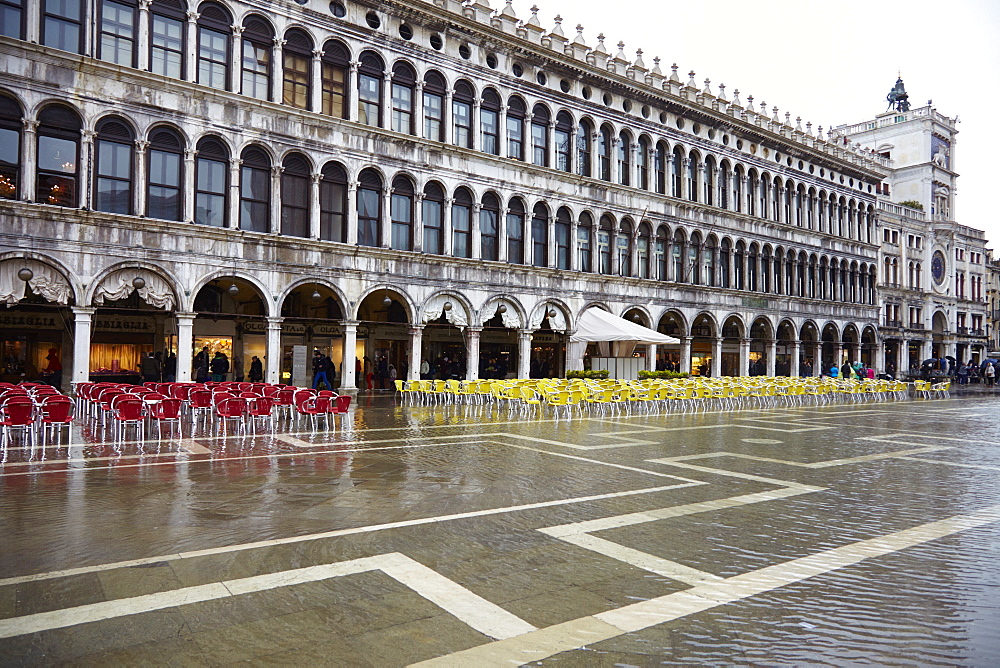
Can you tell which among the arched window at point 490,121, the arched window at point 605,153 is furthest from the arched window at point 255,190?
the arched window at point 605,153

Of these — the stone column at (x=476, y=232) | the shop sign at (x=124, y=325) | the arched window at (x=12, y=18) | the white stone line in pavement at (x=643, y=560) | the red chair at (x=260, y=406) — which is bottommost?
the white stone line in pavement at (x=643, y=560)

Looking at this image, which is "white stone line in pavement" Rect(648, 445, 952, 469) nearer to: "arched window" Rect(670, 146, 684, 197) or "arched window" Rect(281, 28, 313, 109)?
"arched window" Rect(281, 28, 313, 109)

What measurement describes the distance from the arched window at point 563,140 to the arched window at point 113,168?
58.9 ft

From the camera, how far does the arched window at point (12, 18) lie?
19344 mm

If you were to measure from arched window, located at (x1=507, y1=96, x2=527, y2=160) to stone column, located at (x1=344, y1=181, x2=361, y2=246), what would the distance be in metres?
7.94

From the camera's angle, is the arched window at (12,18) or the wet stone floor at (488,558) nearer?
the wet stone floor at (488,558)

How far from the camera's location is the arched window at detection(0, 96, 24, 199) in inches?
763

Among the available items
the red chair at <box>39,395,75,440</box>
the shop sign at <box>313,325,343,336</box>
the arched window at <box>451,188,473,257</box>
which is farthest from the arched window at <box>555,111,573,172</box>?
the red chair at <box>39,395,75,440</box>

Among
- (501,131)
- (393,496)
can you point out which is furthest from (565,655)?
(501,131)

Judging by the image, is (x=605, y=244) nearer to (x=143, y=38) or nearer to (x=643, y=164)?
(x=643, y=164)

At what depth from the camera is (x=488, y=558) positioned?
20.8ft

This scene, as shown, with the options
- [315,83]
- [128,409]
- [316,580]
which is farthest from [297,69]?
[316,580]

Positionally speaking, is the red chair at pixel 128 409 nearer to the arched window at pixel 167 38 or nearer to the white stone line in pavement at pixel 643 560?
the white stone line in pavement at pixel 643 560

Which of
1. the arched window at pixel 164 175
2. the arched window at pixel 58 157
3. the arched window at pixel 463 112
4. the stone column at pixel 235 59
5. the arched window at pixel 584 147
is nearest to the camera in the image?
the arched window at pixel 58 157
